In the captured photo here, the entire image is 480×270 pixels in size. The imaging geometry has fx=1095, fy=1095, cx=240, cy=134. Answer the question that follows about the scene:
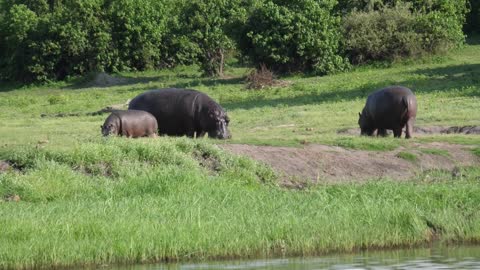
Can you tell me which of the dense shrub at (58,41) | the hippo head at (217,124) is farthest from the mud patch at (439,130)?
the dense shrub at (58,41)

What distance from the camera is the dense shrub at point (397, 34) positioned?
38.7m

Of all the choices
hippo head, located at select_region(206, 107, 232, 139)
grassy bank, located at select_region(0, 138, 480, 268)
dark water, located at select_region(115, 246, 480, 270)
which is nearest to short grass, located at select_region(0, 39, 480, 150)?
hippo head, located at select_region(206, 107, 232, 139)

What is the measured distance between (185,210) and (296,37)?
25.8 meters

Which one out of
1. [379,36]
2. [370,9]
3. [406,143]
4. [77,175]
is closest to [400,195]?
[77,175]

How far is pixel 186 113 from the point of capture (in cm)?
2111

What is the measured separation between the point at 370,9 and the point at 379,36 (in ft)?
9.16

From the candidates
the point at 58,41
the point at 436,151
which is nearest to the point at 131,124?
the point at 436,151

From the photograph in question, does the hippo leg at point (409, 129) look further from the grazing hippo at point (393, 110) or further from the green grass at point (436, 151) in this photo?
the green grass at point (436, 151)

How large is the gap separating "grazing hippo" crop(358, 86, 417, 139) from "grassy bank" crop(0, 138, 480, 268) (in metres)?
5.12

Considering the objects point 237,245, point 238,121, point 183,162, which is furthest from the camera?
point 238,121

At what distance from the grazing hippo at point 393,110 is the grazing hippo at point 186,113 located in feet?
10.5

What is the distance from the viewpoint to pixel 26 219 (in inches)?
466

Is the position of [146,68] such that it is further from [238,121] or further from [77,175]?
[77,175]

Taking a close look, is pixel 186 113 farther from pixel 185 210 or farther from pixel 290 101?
pixel 290 101
